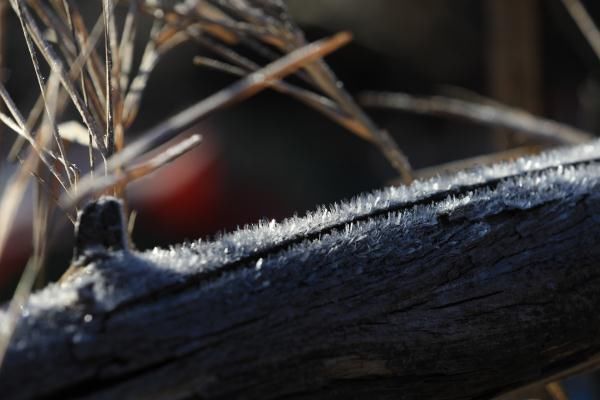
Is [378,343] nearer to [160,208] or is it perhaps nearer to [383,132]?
[383,132]

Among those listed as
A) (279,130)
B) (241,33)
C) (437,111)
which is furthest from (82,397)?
(279,130)

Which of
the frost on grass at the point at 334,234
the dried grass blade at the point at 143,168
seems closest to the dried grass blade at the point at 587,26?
the frost on grass at the point at 334,234

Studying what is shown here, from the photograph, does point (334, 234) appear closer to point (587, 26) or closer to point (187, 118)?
Answer: point (187, 118)

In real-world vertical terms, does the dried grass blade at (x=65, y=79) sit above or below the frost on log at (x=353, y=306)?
above

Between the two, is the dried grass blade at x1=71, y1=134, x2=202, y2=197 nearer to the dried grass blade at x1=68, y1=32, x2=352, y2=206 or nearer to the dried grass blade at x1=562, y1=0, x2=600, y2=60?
the dried grass blade at x1=68, y1=32, x2=352, y2=206

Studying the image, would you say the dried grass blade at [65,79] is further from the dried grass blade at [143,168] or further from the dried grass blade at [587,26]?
the dried grass blade at [587,26]

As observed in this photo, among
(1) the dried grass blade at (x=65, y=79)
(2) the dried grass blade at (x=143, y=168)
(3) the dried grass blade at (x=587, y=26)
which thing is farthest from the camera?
(3) the dried grass blade at (x=587, y=26)

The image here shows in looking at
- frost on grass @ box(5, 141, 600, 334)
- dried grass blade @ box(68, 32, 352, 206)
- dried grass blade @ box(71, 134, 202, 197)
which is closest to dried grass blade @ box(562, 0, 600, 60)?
frost on grass @ box(5, 141, 600, 334)

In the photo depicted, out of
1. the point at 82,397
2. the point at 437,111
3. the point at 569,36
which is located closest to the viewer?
the point at 82,397

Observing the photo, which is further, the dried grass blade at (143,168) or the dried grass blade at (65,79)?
the dried grass blade at (65,79)
